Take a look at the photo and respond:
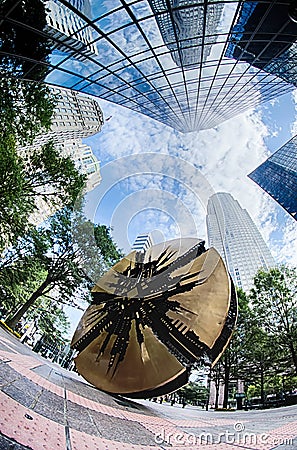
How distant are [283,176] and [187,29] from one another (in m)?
56.5

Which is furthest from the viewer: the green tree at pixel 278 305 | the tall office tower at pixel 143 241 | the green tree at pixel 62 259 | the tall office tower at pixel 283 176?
the tall office tower at pixel 283 176

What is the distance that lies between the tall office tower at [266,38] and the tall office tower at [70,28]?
6.94 meters

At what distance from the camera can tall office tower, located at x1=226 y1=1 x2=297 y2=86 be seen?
11359mm

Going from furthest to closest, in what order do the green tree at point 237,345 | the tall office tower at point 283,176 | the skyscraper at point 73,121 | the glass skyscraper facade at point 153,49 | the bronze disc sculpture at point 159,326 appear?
the tall office tower at point 283,176, the skyscraper at point 73,121, the green tree at point 237,345, the glass skyscraper facade at point 153,49, the bronze disc sculpture at point 159,326

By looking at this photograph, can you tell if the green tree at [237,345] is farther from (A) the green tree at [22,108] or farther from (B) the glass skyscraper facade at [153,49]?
(A) the green tree at [22,108]

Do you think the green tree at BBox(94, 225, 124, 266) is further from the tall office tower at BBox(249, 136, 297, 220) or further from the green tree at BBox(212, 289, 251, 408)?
the tall office tower at BBox(249, 136, 297, 220)

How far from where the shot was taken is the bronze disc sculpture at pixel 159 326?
6.86 meters

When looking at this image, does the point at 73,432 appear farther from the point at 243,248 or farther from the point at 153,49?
the point at 243,248

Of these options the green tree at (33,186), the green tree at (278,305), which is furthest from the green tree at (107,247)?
the green tree at (278,305)

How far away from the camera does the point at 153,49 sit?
1460 centimetres

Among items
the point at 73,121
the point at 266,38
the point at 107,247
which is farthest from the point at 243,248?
the point at 266,38

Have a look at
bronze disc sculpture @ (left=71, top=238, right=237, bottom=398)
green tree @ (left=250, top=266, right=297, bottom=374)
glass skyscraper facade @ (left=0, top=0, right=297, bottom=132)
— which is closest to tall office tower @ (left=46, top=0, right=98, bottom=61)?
glass skyscraper facade @ (left=0, top=0, right=297, bottom=132)

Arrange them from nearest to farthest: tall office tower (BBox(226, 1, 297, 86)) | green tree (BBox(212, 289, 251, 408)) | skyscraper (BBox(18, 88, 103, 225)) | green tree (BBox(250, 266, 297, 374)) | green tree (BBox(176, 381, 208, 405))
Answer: tall office tower (BBox(226, 1, 297, 86)), green tree (BBox(250, 266, 297, 374)), green tree (BBox(212, 289, 251, 408)), skyscraper (BBox(18, 88, 103, 225)), green tree (BBox(176, 381, 208, 405))

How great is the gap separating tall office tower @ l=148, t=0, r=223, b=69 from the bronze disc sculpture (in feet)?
34.4
